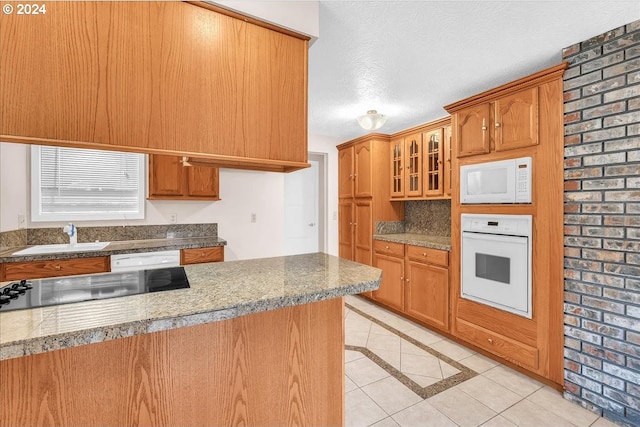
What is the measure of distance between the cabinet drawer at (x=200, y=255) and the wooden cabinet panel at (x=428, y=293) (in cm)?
211

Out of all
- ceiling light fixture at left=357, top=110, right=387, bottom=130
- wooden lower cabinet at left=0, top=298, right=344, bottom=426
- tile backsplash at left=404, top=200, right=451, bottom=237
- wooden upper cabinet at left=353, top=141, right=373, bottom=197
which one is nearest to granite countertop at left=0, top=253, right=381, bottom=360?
wooden lower cabinet at left=0, top=298, right=344, bottom=426

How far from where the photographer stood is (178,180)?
3117mm

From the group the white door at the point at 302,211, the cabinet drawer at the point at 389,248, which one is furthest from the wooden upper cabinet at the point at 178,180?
the cabinet drawer at the point at 389,248

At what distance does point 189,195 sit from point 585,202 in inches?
136

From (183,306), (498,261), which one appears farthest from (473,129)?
(183,306)

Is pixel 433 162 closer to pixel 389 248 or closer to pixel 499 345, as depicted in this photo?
pixel 389 248

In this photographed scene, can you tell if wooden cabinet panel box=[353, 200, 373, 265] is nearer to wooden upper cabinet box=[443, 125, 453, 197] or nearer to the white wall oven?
wooden upper cabinet box=[443, 125, 453, 197]

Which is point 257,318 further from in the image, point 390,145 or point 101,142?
point 390,145

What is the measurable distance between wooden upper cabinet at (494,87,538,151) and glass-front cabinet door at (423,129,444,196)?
0.80 m

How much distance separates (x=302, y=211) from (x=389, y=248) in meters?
1.69

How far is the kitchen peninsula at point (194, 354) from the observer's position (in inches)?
33.9

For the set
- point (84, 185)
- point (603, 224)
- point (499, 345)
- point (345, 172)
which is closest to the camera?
point (603, 224)

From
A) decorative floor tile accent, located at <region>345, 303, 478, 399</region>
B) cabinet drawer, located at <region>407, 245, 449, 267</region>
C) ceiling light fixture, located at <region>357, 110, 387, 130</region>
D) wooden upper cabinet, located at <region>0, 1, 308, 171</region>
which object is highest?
ceiling light fixture, located at <region>357, 110, 387, 130</region>

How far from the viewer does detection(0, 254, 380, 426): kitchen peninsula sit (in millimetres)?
860
